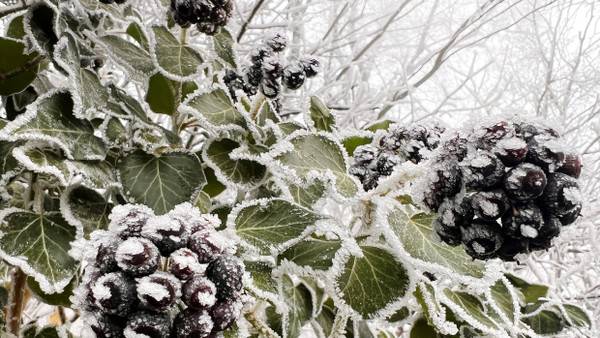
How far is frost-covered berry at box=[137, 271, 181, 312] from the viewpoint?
0.34 m

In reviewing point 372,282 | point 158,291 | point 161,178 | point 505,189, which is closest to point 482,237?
point 505,189

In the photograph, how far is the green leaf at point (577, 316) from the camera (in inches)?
29.2

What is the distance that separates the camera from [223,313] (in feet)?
1.21

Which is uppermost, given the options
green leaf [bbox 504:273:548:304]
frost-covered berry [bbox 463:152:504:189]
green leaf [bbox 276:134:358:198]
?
frost-covered berry [bbox 463:152:504:189]

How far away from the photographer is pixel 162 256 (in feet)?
1.23

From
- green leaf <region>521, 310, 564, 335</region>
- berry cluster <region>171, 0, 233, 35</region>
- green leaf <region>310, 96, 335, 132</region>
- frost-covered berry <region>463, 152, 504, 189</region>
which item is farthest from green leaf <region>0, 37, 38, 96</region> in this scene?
green leaf <region>521, 310, 564, 335</region>

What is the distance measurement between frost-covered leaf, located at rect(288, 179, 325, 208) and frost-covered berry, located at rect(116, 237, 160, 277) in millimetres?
185

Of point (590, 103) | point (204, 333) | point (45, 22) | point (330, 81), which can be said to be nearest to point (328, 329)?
point (204, 333)

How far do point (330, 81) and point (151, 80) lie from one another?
114 centimetres

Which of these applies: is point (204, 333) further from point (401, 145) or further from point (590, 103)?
point (590, 103)

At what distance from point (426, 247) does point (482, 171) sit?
102mm

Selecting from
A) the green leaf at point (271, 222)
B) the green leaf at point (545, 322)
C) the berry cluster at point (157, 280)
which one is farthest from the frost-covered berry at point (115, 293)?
the green leaf at point (545, 322)

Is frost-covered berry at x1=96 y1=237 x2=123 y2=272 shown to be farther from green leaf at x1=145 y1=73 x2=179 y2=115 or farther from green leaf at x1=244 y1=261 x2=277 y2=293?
green leaf at x1=145 y1=73 x2=179 y2=115

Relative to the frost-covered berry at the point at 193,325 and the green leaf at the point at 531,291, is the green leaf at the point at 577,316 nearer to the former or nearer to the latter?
the green leaf at the point at 531,291
